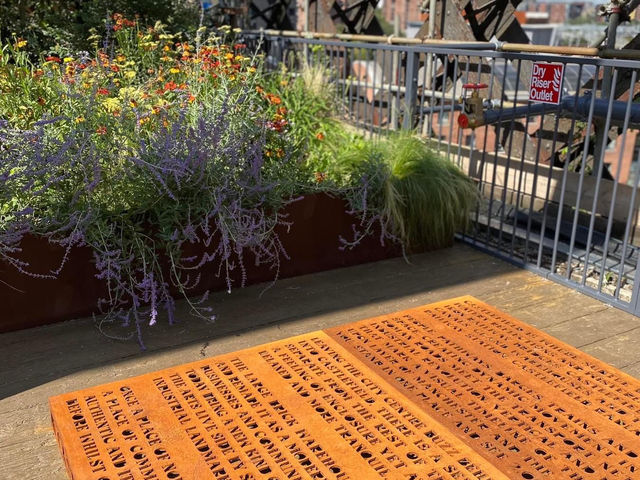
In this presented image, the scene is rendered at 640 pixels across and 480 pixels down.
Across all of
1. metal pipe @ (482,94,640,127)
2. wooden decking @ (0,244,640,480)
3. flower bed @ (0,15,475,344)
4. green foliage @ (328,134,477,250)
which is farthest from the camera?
green foliage @ (328,134,477,250)

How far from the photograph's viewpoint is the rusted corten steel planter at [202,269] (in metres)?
2.97

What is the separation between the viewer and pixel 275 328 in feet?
10.2

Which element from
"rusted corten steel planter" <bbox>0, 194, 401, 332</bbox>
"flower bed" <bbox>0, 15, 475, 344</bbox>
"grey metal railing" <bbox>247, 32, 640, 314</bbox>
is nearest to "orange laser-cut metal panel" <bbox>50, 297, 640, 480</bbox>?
"flower bed" <bbox>0, 15, 475, 344</bbox>

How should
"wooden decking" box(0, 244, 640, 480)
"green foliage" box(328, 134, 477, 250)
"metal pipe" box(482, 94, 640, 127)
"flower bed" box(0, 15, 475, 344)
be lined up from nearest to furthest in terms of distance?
"wooden decking" box(0, 244, 640, 480)
"flower bed" box(0, 15, 475, 344)
"metal pipe" box(482, 94, 640, 127)
"green foliage" box(328, 134, 477, 250)

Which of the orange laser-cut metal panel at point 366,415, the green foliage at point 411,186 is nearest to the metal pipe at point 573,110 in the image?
the green foliage at point 411,186

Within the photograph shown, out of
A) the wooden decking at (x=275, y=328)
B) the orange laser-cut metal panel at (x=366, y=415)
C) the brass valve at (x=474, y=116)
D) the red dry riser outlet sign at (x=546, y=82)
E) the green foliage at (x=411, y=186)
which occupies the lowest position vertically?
the wooden decking at (x=275, y=328)

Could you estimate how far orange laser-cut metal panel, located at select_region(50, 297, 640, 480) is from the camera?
200 cm

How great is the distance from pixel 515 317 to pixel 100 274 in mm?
2054

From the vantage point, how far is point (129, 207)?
3.13 metres

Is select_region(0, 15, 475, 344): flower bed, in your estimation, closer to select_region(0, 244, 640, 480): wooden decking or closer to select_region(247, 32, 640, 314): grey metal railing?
select_region(0, 244, 640, 480): wooden decking

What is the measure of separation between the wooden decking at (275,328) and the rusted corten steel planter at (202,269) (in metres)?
0.07

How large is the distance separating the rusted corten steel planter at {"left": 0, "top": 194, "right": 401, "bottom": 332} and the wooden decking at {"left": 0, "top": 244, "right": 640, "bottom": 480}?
0.07m

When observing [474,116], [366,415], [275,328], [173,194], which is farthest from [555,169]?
[366,415]

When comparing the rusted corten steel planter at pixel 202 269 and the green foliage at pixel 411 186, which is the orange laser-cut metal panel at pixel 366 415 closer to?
the rusted corten steel planter at pixel 202 269
